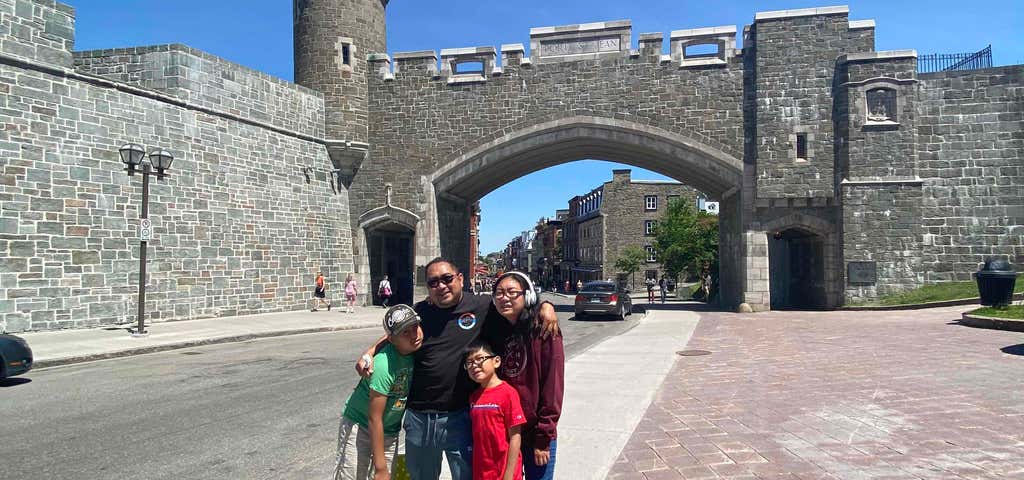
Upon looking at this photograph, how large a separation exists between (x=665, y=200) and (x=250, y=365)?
167 feet

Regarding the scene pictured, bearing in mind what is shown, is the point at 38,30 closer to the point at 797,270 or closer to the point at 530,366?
the point at 530,366

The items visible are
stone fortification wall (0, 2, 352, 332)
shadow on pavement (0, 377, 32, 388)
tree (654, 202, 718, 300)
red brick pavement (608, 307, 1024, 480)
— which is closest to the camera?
red brick pavement (608, 307, 1024, 480)

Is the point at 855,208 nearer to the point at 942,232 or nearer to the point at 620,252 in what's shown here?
the point at 942,232

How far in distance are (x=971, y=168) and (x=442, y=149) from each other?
17.3 m

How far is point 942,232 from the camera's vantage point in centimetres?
1953

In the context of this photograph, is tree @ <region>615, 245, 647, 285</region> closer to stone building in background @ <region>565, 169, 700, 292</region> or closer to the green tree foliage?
stone building in background @ <region>565, 169, 700, 292</region>

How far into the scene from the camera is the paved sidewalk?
11.2 metres

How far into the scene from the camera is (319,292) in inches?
845

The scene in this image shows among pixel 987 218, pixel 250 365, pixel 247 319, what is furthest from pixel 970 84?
pixel 247 319

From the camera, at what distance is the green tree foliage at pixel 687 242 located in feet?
129

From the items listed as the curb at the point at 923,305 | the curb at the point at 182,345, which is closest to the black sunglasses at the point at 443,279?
the curb at the point at 182,345

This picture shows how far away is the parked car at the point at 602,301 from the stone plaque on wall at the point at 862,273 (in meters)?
7.10

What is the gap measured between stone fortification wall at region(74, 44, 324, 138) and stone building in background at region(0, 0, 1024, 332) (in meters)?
0.07

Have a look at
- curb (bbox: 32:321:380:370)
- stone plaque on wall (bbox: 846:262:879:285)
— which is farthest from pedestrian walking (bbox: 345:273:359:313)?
stone plaque on wall (bbox: 846:262:879:285)
